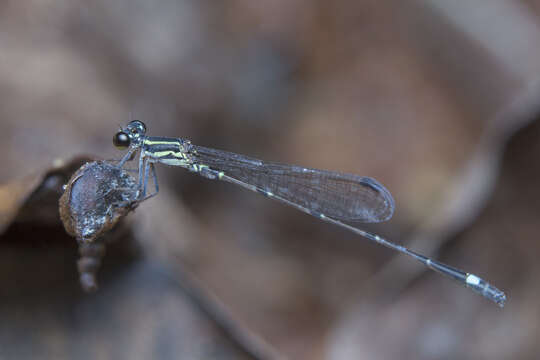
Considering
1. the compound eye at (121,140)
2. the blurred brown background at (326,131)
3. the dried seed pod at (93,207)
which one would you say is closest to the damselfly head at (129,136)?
the compound eye at (121,140)

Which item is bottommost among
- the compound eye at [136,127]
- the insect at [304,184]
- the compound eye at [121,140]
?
the compound eye at [121,140]

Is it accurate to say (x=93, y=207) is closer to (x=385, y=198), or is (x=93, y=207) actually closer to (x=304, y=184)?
(x=304, y=184)

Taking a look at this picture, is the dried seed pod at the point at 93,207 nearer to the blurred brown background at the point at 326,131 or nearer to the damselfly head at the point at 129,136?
the damselfly head at the point at 129,136

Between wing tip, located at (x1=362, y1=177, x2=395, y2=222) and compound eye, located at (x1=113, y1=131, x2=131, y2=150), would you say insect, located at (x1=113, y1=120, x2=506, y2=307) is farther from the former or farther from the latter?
compound eye, located at (x1=113, y1=131, x2=131, y2=150)

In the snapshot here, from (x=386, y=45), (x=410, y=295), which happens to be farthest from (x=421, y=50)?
(x=410, y=295)

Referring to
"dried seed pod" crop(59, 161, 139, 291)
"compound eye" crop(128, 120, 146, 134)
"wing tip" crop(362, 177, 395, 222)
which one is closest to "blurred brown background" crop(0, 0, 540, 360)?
"compound eye" crop(128, 120, 146, 134)

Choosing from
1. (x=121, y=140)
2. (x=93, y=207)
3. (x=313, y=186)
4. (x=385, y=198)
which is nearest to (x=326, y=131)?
(x=313, y=186)
